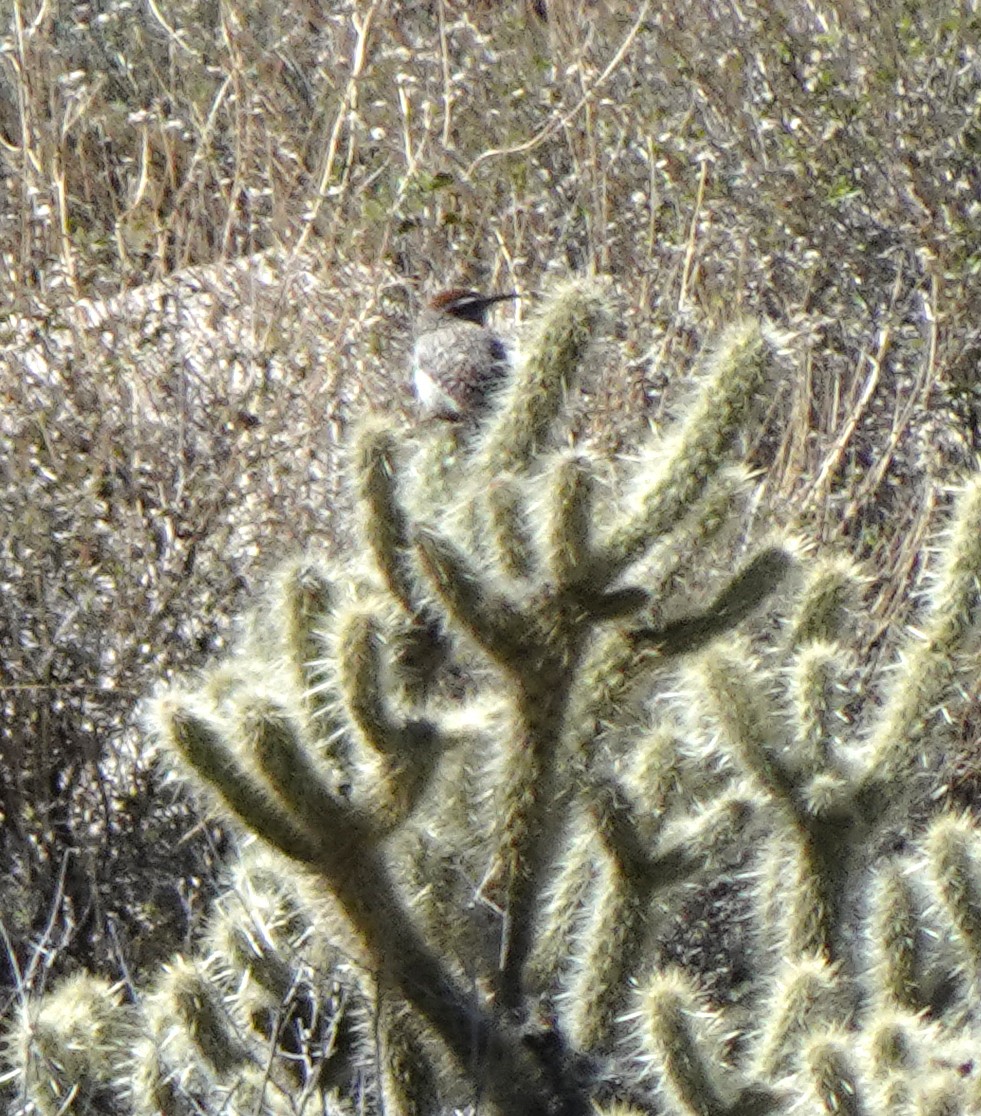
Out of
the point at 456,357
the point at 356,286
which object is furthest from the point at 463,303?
the point at 356,286

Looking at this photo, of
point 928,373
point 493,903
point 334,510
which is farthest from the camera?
point 928,373

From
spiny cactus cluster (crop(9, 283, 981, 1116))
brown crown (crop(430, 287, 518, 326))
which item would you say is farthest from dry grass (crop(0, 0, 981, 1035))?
spiny cactus cluster (crop(9, 283, 981, 1116))

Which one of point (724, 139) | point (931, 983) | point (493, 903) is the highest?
point (724, 139)

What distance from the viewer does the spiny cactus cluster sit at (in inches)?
117

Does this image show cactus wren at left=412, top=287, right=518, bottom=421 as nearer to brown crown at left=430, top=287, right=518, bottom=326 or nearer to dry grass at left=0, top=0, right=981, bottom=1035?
brown crown at left=430, top=287, right=518, bottom=326

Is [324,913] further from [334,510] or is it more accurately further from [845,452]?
[845,452]

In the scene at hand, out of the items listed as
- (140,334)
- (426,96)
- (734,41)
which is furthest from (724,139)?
(140,334)

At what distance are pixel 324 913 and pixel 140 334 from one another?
7.25ft

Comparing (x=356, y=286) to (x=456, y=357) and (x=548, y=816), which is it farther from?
(x=548, y=816)

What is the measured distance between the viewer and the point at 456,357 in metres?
4.88

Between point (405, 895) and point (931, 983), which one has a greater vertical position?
point (405, 895)

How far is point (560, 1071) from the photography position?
129 inches

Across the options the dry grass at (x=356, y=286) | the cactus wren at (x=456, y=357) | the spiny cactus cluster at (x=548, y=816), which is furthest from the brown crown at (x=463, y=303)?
the spiny cactus cluster at (x=548, y=816)

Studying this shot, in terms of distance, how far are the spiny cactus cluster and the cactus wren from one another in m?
1.36
